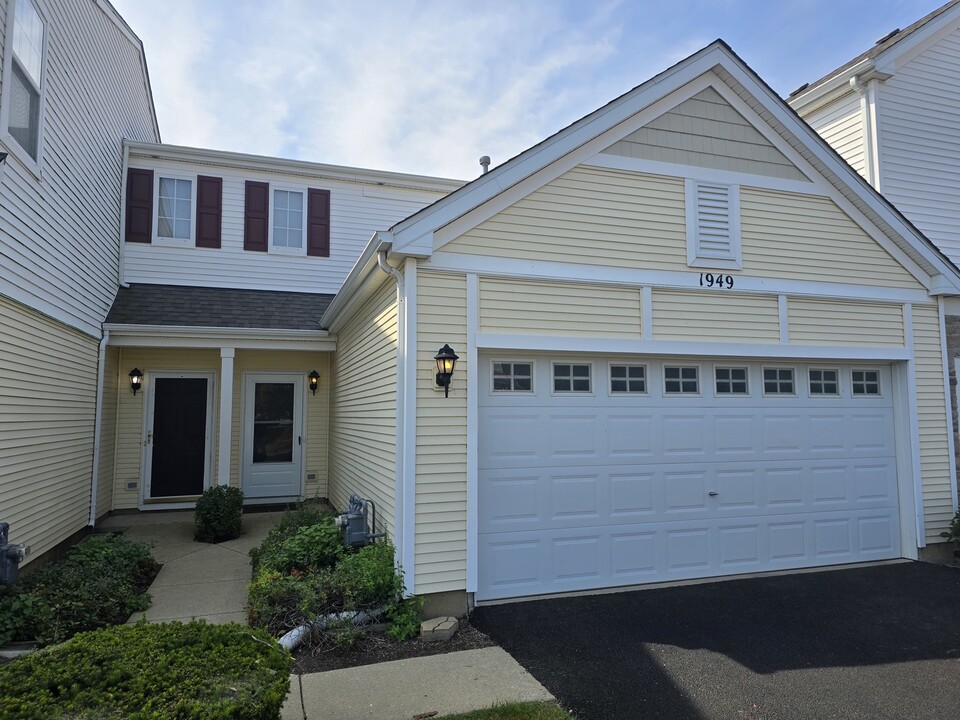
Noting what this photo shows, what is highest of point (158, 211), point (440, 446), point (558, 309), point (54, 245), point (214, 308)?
point (158, 211)

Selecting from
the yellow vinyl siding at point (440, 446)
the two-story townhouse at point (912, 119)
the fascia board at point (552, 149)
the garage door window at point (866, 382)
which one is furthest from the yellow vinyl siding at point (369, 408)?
the two-story townhouse at point (912, 119)

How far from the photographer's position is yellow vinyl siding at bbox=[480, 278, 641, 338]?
5.62 metres

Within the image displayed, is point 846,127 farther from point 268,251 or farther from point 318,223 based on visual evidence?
point 268,251

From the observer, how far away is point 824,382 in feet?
22.6

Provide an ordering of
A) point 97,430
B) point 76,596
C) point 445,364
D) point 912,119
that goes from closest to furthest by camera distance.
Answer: point 76,596 < point 445,364 < point 97,430 < point 912,119

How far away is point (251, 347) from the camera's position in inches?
362

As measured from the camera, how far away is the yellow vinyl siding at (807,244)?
6551 millimetres

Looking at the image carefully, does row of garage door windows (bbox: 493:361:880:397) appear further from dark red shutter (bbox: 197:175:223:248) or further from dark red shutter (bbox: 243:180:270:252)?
dark red shutter (bbox: 197:175:223:248)

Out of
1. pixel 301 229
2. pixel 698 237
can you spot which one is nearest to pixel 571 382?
pixel 698 237

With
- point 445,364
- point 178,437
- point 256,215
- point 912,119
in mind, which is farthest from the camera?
point 256,215

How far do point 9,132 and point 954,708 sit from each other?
858cm

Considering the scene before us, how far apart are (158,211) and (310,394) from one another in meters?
3.96

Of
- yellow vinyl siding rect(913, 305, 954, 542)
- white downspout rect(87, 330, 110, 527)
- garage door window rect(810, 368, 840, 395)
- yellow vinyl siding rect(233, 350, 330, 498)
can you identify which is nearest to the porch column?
yellow vinyl siding rect(233, 350, 330, 498)

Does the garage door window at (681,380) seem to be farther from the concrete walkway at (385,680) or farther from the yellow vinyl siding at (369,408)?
the concrete walkway at (385,680)
